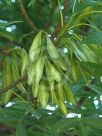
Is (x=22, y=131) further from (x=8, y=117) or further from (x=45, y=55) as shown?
(x=45, y=55)

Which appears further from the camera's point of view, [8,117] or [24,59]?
[8,117]

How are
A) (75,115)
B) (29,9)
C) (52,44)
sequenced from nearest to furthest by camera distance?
(52,44), (75,115), (29,9)

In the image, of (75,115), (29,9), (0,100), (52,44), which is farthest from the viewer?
(29,9)

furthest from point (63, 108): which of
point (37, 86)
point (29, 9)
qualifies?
point (29, 9)

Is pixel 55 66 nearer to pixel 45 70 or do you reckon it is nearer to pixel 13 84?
pixel 45 70

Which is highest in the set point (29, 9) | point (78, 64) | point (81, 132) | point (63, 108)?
point (29, 9)

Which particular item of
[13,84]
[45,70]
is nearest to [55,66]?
[45,70]

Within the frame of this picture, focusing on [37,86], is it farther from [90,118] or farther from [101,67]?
[90,118]

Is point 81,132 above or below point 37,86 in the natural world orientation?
below

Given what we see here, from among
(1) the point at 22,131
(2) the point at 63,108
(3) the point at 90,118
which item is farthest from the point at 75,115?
(2) the point at 63,108
